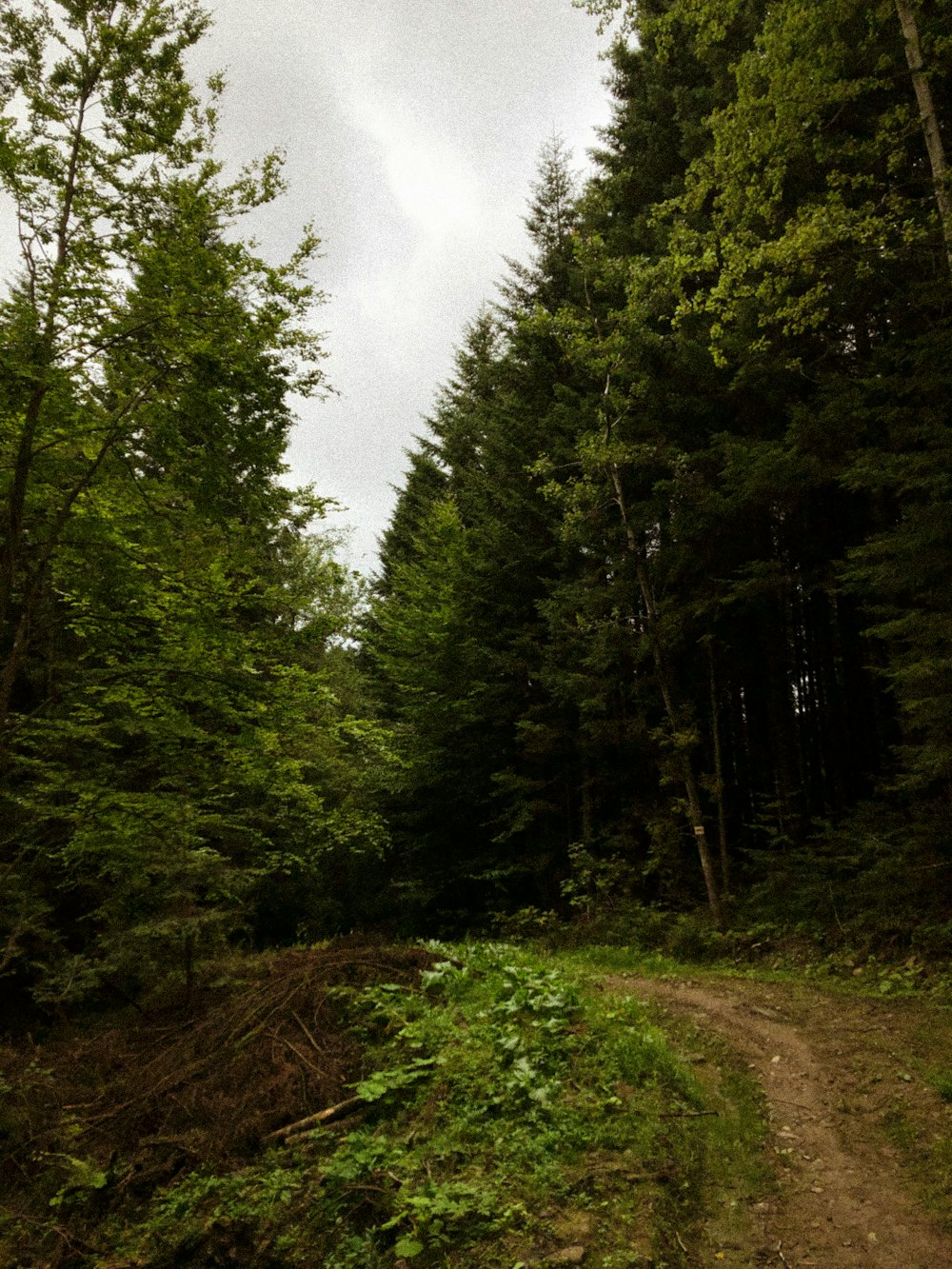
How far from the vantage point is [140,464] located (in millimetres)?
8500

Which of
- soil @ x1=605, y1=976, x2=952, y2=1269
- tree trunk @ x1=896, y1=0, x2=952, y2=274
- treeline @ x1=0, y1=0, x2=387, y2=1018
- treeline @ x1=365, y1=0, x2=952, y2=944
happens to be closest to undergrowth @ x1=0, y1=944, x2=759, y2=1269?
soil @ x1=605, y1=976, x2=952, y2=1269

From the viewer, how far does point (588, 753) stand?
15703 mm

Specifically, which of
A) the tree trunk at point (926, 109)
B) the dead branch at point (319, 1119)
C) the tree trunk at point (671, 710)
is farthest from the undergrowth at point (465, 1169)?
the tree trunk at point (926, 109)

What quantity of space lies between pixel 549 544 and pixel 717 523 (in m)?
5.62

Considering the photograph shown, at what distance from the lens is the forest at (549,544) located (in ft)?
24.0

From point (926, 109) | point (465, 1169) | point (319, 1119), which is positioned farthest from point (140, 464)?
point (926, 109)

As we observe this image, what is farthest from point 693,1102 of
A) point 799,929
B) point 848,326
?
point 848,326

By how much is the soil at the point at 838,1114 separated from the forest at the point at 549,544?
7.98ft

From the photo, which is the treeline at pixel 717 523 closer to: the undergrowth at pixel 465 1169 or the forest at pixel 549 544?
the forest at pixel 549 544

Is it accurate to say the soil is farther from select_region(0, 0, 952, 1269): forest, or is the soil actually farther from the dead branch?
the dead branch

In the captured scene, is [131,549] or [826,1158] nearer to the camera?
[826,1158]

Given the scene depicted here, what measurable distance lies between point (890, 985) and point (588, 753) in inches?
326

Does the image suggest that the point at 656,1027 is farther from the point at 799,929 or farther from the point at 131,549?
the point at 131,549

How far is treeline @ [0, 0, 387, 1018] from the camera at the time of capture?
6848 mm
